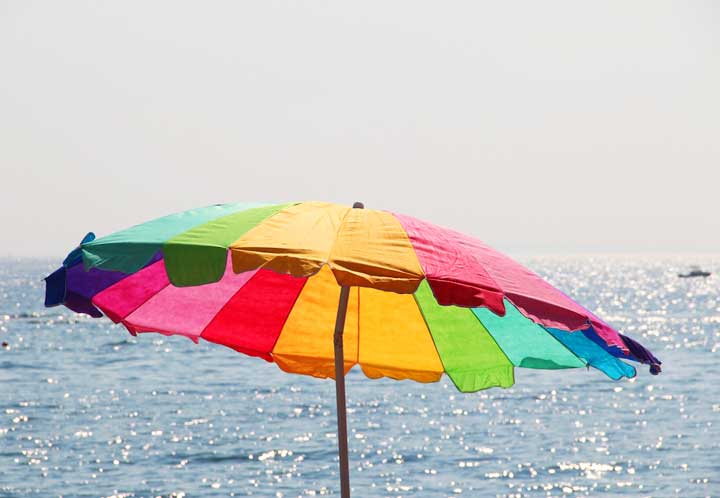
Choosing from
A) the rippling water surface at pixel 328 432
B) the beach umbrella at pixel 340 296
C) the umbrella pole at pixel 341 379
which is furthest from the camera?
the rippling water surface at pixel 328 432

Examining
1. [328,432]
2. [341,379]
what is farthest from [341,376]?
[328,432]

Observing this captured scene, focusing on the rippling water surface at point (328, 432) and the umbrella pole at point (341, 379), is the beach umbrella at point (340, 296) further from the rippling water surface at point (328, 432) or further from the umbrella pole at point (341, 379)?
the rippling water surface at point (328, 432)

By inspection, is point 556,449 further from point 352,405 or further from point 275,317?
point 275,317

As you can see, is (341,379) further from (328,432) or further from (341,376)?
(328,432)

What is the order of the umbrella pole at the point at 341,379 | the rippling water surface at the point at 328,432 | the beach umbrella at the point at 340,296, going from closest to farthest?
the beach umbrella at the point at 340,296, the umbrella pole at the point at 341,379, the rippling water surface at the point at 328,432

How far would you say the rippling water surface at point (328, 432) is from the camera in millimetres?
30016

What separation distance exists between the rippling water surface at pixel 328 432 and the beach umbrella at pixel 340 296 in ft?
70.9

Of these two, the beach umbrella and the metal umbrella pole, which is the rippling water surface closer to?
the beach umbrella

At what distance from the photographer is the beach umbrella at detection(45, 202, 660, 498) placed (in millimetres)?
5145

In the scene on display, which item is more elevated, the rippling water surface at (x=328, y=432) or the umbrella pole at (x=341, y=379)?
the umbrella pole at (x=341, y=379)

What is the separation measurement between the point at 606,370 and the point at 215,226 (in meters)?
2.43

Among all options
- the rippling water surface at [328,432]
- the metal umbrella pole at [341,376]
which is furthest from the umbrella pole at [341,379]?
the rippling water surface at [328,432]

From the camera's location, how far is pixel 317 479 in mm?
29984

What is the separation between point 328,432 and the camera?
127ft
